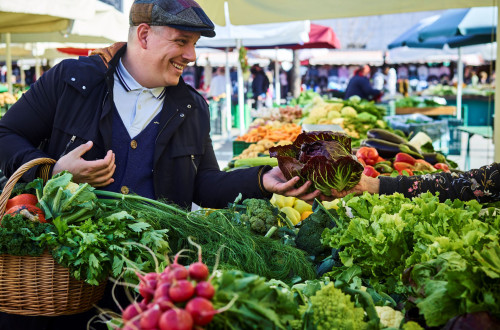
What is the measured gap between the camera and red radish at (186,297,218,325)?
1.26m

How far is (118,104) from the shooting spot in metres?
3.04

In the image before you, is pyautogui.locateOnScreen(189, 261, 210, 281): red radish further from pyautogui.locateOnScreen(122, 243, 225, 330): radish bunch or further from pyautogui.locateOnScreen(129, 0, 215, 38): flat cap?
pyautogui.locateOnScreen(129, 0, 215, 38): flat cap

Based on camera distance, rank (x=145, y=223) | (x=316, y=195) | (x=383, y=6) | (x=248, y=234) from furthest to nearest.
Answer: (x=383, y=6) → (x=316, y=195) → (x=248, y=234) → (x=145, y=223)

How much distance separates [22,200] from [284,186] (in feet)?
4.28

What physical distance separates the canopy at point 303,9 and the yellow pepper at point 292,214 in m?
2.24

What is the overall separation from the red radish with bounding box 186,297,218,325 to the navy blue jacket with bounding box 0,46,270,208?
176 cm

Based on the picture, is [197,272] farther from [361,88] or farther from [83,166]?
[361,88]

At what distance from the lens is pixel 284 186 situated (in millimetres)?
2932

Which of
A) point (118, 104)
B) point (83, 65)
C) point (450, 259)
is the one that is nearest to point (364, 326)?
point (450, 259)

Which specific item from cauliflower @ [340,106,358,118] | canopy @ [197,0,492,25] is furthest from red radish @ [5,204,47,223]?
cauliflower @ [340,106,358,118]

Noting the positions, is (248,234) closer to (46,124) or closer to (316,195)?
(316,195)

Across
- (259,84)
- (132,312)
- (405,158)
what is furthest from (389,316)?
(259,84)

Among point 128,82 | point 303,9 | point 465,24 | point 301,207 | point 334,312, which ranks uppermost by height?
point 465,24

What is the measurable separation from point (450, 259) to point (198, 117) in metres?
1.89
